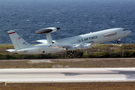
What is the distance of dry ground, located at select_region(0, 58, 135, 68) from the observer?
207 feet

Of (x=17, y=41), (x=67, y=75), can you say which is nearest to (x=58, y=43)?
(x=67, y=75)

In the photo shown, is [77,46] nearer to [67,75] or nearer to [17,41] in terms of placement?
[67,75]

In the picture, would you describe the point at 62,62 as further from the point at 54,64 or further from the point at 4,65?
the point at 4,65

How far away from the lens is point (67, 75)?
55688mm

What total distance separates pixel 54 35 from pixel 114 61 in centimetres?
6802

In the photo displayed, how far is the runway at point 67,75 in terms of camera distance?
5278cm

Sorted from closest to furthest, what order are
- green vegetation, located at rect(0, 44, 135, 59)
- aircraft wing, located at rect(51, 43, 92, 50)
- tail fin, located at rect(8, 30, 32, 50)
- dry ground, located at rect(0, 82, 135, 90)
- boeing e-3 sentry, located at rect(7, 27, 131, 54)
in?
dry ground, located at rect(0, 82, 135, 90) → tail fin, located at rect(8, 30, 32, 50) → boeing e-3 sentry, located at rect(7, 27, 131, 54) → aircraft wing, located at rect(51, 43, 92, 50) → green vegetation, located at rect(0, 44, 135, 59)

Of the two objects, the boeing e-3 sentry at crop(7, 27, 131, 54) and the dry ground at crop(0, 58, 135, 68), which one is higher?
the boeing e-3 sentry at crop(7, 27, 131, 54)

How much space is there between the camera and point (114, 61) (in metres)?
67.1

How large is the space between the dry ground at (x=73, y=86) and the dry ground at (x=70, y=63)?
13281 mm

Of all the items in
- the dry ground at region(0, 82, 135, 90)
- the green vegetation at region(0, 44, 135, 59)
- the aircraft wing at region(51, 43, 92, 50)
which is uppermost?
the aircraft wing at region(51, 43, 92, 50)

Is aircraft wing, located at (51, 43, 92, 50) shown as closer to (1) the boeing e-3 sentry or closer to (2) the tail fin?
(1) the boeing e-3 sentry

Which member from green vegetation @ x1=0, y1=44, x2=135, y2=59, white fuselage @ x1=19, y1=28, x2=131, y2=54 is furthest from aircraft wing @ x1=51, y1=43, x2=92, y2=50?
green vegetation @ x1=0, y1=44, x2=135, y2=59

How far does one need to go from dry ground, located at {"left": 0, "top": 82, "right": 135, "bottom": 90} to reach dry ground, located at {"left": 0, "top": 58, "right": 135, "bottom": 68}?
1328cm
